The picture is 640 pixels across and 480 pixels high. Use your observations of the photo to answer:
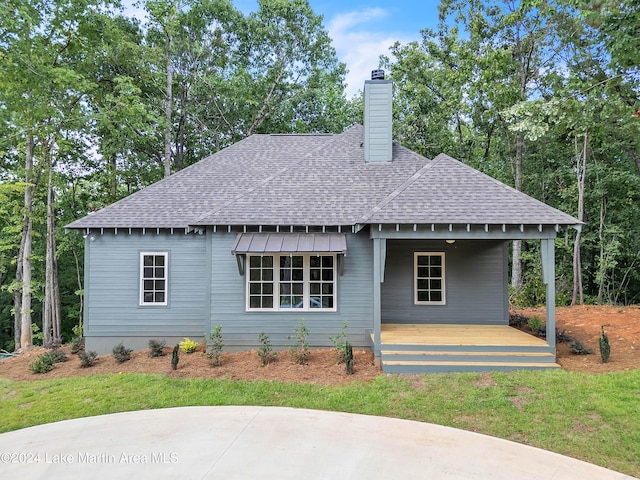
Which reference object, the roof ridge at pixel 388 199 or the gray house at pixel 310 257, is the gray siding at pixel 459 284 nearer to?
the gray house at pixel 310 257

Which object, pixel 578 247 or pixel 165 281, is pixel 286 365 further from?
pixel 578 247

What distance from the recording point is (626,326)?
30.8 ft

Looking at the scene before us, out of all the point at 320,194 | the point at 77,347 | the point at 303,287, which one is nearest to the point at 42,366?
the point at 77,347

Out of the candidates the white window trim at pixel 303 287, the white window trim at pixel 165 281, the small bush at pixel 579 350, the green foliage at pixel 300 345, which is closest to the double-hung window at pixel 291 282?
the white window trim at pixel 303 287

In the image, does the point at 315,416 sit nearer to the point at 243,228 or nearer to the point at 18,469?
the point at 18,469

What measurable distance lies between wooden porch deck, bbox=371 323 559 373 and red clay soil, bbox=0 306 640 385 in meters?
0.43

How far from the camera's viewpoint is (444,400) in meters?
5.54

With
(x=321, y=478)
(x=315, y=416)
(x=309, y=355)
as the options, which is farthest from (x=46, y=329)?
(x=321, y=478)

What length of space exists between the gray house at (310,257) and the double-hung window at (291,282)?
2 centimetres

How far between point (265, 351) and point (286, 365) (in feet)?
1.81

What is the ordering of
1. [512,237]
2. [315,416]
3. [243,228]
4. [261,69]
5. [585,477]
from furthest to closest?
1. [261,69]
2. [243,228]
3. [512,237]
4. [315,416]
5. [585,477]

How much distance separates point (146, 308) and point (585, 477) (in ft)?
29.4

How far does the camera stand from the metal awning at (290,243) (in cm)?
771

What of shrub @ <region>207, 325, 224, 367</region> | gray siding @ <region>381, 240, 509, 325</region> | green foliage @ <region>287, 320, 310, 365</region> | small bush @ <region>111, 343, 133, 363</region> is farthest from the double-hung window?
small bush @ <region>111, 343, 133, 363</region>
